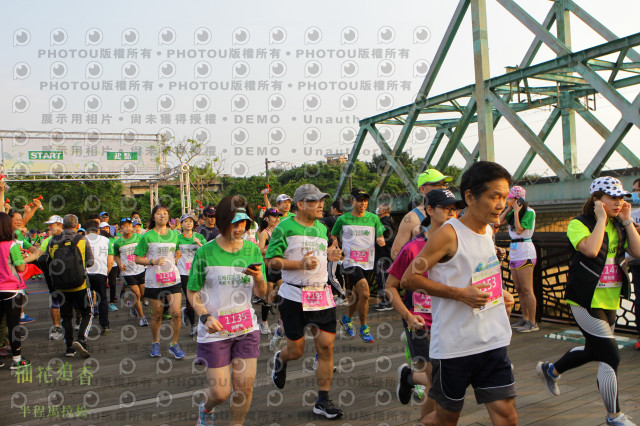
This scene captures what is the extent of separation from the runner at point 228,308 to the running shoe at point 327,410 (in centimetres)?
84

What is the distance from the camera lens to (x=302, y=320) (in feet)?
14.3

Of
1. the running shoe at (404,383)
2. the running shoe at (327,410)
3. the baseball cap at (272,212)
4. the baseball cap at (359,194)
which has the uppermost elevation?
the baseball cap at (359,194)

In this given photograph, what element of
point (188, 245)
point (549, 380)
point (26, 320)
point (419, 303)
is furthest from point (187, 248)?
point (549, 380)

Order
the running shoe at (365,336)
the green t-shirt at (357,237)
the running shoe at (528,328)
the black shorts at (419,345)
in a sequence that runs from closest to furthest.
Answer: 1. the black shorts at (419,345)
2. the running shoe at (365,336)
3. the running shoe at (528,328)
4. the green t-shirt at (357,237)

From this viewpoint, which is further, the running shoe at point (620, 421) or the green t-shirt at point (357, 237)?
the green t-shirt at point (357, 237)

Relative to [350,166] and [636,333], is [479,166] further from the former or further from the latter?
[350,166]

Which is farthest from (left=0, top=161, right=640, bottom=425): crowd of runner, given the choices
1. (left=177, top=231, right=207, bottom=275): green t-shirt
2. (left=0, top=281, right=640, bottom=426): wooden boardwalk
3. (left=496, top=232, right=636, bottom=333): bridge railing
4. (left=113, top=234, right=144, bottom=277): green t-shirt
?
(left=113, top=234, right=144, bottom=277): green t-shirt

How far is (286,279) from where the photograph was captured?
4.49 metres

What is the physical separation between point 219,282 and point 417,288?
1633 millimetres

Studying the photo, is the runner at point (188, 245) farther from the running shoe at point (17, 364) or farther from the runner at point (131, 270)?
the running shoe at point (17, 364)

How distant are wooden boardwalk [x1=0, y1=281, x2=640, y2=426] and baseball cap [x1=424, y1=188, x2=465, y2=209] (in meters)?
1.85

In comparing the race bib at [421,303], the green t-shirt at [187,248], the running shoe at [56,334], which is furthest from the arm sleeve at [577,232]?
the running shoe at [56,334]

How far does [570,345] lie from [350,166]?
20838 millimetres

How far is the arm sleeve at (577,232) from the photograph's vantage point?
3689mm
